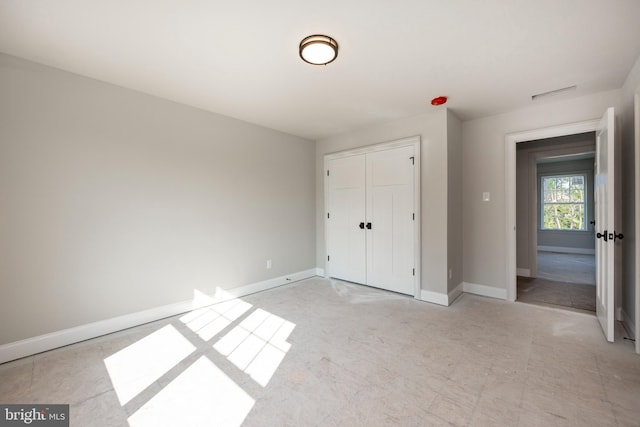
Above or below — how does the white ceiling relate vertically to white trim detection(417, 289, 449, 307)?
above

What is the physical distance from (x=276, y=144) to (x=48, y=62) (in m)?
2.56

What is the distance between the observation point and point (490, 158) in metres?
3.71

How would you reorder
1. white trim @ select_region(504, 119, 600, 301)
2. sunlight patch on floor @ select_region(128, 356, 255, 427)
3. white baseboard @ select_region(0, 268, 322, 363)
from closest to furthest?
1. sunlight patch on floor @ select_region(128, 356, 255, 427)
2. white baseboard @ select_region(0, 268, 322, 363)
3. white trim @ select_region(504, 119, 600, 301)

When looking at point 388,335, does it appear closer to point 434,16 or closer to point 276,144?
point 434,16

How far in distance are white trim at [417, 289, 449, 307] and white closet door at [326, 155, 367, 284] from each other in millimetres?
928

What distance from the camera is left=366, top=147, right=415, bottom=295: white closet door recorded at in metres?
3.78

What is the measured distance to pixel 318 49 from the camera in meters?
2.08

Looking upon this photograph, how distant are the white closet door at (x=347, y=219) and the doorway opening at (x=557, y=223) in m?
2.23

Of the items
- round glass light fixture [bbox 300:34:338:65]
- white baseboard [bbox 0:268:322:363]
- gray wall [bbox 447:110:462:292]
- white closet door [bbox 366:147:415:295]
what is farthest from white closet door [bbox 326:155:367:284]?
round glass light fixture [bbox 300:34:338:65]

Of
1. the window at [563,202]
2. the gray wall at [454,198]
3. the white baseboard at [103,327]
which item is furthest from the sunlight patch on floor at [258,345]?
the window at [563,202]

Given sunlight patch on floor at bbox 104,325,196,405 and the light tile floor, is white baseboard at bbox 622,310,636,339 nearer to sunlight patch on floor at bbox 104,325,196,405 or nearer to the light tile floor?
the light tile floor

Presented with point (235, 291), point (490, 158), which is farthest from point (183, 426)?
point (490, 158)

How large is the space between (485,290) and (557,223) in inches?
234

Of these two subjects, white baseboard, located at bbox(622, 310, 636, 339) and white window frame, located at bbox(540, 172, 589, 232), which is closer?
white baseboard, located at bbox(622, 310, 636, 339)
